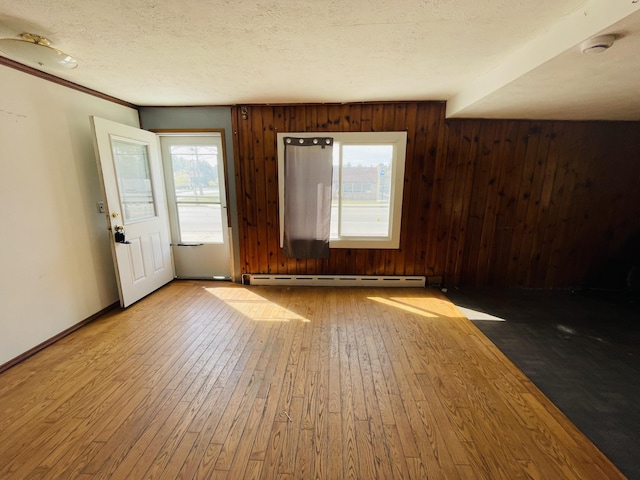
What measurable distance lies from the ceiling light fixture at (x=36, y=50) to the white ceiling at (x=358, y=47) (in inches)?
2.4

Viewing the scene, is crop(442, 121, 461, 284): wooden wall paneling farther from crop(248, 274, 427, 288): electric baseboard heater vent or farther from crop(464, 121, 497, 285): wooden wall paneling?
crop(248, 274, 427, 288): electric baseboard heater vent

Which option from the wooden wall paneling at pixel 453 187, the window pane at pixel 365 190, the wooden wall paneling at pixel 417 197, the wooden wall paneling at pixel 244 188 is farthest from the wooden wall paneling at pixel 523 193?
the wooden wall paneling at pixel 244 188

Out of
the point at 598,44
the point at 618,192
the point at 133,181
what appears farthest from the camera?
the point at 618,192

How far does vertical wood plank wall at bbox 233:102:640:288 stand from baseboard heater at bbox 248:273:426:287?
3.6 inches

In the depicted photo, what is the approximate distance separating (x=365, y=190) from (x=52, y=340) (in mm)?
3509

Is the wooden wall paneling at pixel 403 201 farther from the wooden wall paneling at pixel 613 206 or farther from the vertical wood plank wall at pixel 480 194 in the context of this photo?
the wooden wall paneling at pixel 613 206

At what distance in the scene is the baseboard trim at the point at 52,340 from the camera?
78.9 inches

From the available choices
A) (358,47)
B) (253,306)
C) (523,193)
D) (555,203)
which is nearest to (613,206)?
(555,203)

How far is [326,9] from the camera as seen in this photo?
4.65ft

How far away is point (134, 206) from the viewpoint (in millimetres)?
3023

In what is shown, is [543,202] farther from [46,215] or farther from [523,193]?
[46,215]

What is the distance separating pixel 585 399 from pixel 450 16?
2.54 meters

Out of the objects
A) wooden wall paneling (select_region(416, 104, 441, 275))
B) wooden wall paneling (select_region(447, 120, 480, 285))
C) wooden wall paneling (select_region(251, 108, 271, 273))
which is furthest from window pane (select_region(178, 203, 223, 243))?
wooden wall paneling (select_region(447, 120, 480, 285))

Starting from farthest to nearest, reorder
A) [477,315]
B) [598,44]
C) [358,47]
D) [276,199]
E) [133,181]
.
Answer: [276,199] < [133,181] < [477,315] < [358,47] < [598,44]
